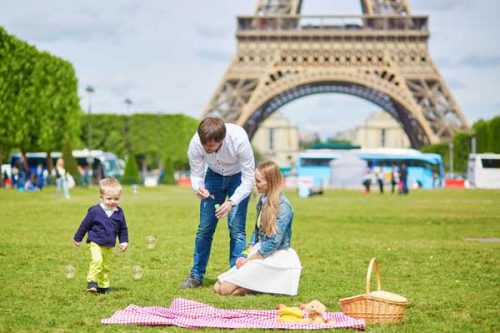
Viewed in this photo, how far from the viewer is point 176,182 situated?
60.1 metres

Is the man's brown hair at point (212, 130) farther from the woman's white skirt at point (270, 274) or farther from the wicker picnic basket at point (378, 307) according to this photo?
the wicker picnic basket at point (378, 307)

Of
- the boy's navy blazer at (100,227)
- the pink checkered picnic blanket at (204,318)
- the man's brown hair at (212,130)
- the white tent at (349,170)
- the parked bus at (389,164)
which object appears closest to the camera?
the pink checkered picnic blanket at (204,318)

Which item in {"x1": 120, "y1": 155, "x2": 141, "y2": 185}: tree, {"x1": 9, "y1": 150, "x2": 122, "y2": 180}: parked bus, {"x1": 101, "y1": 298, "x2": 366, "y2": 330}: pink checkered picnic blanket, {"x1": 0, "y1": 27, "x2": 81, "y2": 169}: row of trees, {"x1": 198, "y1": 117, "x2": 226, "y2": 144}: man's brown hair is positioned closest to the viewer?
{"x1": 101, "y1": 298, "x2": 366, "y2": 330}: pink checkered picnic blanket

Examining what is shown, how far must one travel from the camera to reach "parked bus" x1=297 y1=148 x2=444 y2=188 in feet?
185

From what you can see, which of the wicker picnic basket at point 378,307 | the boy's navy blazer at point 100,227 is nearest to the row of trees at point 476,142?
the boy's navy blazer at point 100,227

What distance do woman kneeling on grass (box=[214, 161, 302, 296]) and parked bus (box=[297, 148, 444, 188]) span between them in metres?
48.6

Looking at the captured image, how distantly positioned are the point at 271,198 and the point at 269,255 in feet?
1.66

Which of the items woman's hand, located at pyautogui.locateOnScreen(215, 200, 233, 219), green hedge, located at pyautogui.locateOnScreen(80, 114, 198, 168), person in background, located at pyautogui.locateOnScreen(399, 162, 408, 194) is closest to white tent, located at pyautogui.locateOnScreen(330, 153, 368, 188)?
person in background, located at pyautogui.locateOnScreen(399, 162, 408, 194)

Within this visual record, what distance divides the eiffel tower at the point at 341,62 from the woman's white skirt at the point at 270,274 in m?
51.9

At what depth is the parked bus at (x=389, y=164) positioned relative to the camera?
5634 centimetres

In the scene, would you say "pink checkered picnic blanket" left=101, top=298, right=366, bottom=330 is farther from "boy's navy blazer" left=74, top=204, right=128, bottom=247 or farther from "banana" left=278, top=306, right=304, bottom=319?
"boy's navy blazer" left=74, top=204, right=128, bottom=247

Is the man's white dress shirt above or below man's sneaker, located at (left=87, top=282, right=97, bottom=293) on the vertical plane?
above

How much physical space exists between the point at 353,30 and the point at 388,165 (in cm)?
1066

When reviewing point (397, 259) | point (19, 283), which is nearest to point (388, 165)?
point (397, 259)
